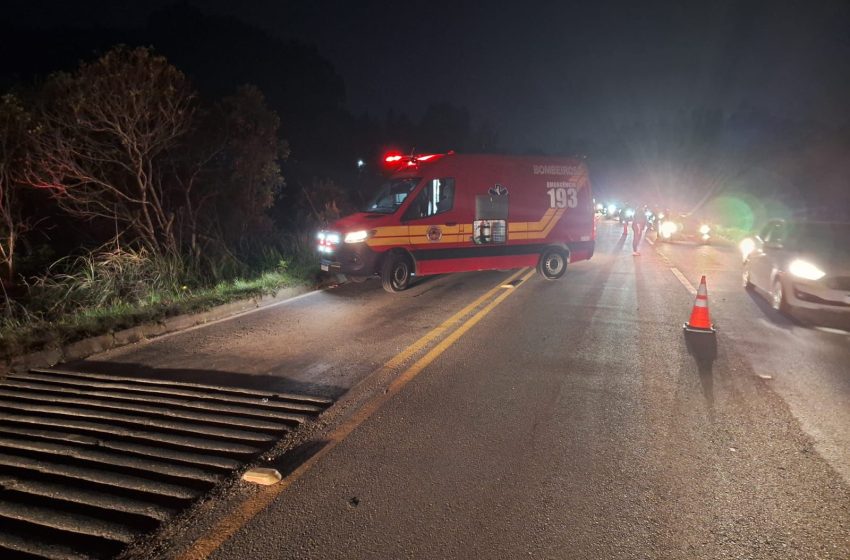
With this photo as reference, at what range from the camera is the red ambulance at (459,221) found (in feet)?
32.9

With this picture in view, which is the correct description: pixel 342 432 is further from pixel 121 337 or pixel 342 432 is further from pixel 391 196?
pixel 391 196

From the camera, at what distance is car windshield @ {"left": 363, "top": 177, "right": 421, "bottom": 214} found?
10203 millimetres

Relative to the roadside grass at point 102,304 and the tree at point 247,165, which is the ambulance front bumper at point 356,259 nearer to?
the roadside grass at point 102,304

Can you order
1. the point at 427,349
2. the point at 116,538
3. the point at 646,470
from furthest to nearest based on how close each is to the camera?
the point at 427,349, the point at 646,470, the point at 116,538

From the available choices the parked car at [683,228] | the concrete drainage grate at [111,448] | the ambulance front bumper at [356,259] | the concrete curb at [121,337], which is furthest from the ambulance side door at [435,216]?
the parked car at [683,228]

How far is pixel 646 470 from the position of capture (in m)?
3.63

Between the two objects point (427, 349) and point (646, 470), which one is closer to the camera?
point (646, 470)

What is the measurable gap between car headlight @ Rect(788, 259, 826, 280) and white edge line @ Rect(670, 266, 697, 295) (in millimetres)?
2005

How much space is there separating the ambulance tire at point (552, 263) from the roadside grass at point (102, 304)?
196 inches

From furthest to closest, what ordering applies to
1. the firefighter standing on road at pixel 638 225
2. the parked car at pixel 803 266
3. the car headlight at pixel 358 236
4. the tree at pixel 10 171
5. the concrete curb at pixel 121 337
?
1. the firefighter standing on road at pixel 638 225
2. the car headlight at pixel 358 236
3. the tree at pixel 10 171
4. the parked car at pixel 803 266
5. the concrete curb at pixel 121 337

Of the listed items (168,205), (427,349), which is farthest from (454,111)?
(427,349)

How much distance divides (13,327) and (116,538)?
5176 mm

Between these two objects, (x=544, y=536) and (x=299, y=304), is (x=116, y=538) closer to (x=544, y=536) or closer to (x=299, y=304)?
(x=544, y=536)

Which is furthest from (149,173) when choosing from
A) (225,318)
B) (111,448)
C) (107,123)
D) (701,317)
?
(701,317)
